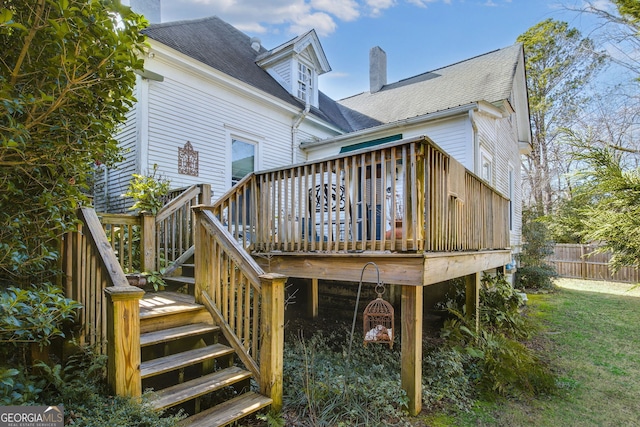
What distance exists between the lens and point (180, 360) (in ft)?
9.48

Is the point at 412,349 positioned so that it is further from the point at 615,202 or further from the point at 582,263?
the point at 582,263

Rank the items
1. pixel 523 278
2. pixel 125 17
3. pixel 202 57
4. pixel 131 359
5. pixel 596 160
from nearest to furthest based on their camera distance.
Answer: pixel 125 17, pixel 131 359, pixel 596 160, pixel 202 57, pixel 523 278

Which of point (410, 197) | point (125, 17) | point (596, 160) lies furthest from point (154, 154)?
point (596, 160)

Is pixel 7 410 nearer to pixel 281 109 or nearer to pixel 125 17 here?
pixel 125 17

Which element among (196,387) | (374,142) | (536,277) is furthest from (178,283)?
(536,277)

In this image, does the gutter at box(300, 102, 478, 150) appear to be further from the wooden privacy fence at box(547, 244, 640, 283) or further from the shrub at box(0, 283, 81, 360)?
the wooden privacy fence at box(547, 244, 640, 283)

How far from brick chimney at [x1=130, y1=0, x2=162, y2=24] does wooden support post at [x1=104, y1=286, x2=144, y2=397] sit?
7800 mm

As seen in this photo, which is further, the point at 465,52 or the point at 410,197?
the point at 465,52

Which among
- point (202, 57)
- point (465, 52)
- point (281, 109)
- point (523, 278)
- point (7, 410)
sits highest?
point (465, 52)

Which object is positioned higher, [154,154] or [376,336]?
[154,154]

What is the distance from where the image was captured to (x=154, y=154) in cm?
654

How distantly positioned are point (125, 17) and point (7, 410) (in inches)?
98.7

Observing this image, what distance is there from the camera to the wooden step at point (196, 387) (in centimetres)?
249

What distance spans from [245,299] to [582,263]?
56.7ft
